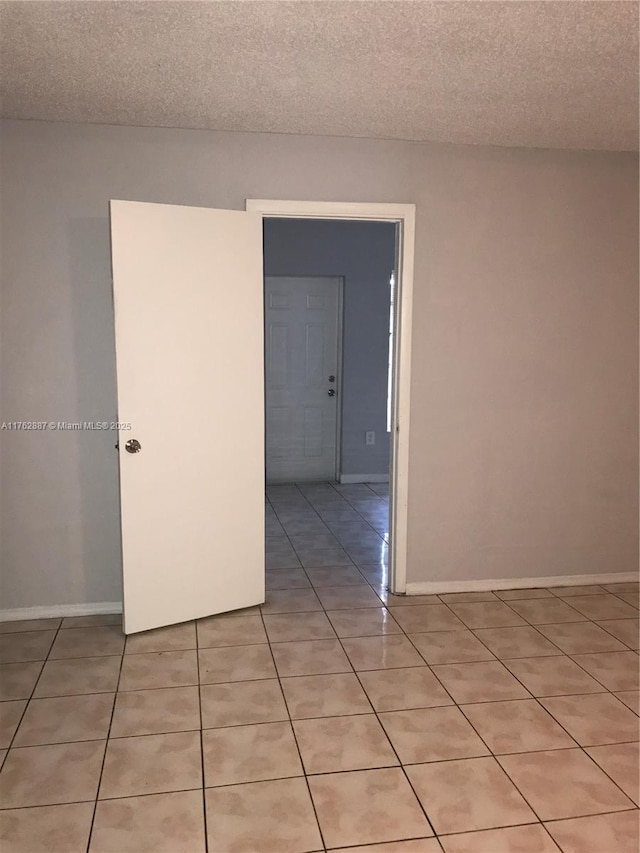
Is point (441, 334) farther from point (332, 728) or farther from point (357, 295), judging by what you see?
point (357, 295)

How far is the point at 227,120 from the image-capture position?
3025mm

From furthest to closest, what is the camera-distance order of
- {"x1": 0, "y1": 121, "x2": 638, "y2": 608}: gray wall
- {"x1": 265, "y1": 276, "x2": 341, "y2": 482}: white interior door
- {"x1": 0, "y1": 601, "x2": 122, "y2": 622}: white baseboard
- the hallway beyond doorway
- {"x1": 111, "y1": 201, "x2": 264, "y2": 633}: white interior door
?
{"x1": 265, "y1": 276, "x2": 341, "y2": 482}: white interior door, the hallway beyond doorway, {"x1": 0, "y1": 601, "x2": 122, "y2": 622}: white baseboard, {"x1": 0, "y1": 121, "x2": 638, "y2": 608}: gray wall, {"x1": 111, "y1": 201, "x2": 264, "y2": 633}: white interior door

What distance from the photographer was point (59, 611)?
10.9 ft

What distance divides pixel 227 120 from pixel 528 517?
2.57 m

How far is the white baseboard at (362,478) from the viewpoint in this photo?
6203mm

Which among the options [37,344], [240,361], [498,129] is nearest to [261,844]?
[240,361]

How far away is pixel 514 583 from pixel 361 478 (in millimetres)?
2634

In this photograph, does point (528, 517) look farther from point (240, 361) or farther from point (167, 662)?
point (167, 662)

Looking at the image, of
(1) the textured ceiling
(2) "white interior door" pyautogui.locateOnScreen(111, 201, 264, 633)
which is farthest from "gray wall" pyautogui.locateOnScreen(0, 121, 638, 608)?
(2) "white interior door" pyautogui.locateOnScreen(111, 201, 264, 633)

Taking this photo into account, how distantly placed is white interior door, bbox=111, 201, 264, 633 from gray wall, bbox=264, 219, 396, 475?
2.78 metres

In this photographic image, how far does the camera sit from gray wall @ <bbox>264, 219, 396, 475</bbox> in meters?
5.86

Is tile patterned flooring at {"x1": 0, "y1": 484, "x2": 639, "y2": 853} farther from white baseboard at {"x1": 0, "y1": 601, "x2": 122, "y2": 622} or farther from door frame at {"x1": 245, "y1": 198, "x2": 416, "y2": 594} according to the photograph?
door frame at {"x1": 245, "y1": 198, "x2": 416, "y2": 594}

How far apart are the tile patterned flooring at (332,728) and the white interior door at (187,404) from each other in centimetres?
26

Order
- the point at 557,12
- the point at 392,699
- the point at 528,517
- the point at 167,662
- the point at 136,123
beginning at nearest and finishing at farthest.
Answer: the point at 557,12 < the point at 392,699 < the point at 167,662 < the point at 136,123 < the point at 528,517
